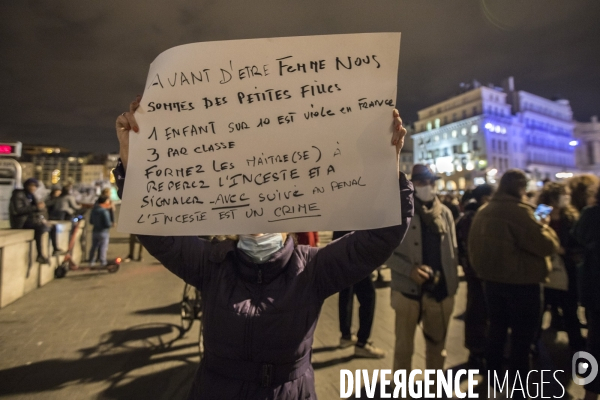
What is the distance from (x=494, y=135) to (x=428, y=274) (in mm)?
62908

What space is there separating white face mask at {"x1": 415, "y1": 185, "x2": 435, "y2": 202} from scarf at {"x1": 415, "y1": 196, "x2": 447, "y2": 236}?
41mm

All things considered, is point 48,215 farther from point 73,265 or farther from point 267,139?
point 267,139

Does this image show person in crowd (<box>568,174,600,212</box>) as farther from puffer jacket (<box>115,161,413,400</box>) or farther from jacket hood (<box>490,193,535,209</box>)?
puffer jacket (<box>115,161,413,400</box>)

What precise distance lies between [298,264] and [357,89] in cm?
90

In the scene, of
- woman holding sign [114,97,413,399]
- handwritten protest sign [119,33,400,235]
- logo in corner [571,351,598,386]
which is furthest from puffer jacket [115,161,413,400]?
logo in corner [571,351,598,386]

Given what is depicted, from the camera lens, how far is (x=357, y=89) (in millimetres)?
1570

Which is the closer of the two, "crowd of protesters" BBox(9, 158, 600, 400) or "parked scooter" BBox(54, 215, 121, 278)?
"crowd of protesters" BBox(9, 158, 600, 400)

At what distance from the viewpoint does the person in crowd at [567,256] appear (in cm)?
402

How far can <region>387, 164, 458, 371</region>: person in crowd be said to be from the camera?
120 inches

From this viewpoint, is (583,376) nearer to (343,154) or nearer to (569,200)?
(569,200)

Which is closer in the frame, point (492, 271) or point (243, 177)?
point (243, 177)

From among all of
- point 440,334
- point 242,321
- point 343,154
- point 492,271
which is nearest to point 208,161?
point 343,154

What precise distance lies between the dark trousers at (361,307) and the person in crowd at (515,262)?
4.34 ft

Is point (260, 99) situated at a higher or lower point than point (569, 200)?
higher
